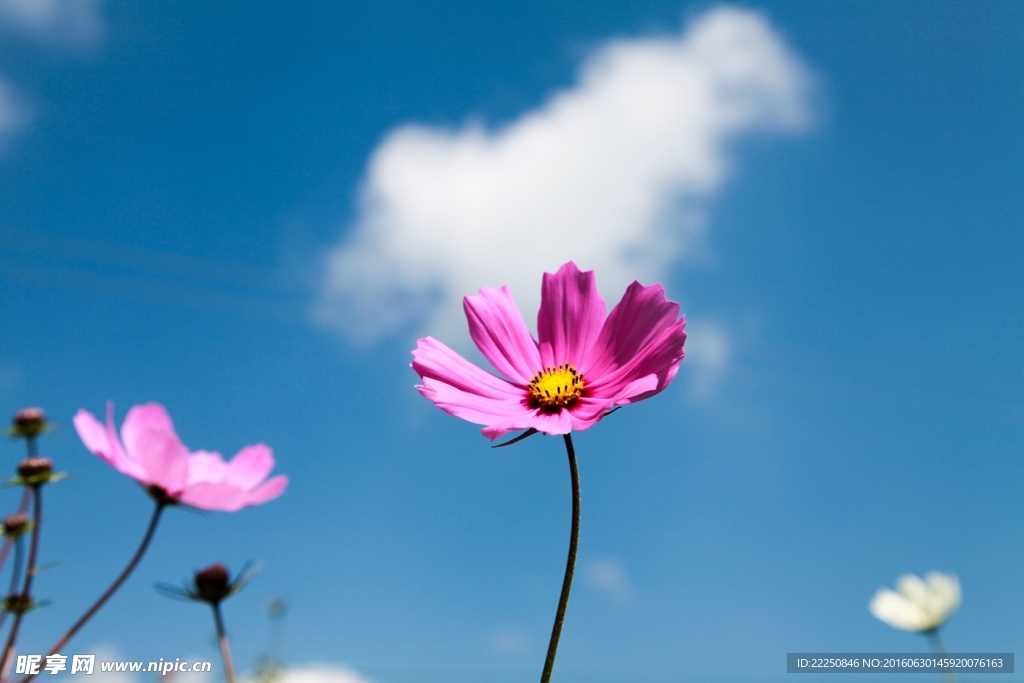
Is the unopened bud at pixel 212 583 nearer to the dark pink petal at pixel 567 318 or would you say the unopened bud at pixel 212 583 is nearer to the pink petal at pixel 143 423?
the pink petal at pixel 143 423

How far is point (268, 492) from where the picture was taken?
0.75 metres

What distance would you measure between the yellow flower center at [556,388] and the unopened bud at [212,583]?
49 centimetres

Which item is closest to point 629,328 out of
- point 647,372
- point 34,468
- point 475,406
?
point 647,372

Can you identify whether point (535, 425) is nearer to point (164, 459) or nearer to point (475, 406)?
point (475, 406)

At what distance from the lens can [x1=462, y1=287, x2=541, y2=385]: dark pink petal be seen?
1246mm

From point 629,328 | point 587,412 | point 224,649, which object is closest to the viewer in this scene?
point 224,649

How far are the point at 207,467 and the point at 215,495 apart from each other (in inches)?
5.7

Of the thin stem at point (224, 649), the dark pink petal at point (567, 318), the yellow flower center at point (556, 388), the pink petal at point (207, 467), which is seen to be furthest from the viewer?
the dark pink petal at point (567, 318)

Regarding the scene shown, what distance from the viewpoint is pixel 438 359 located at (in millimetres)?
1165

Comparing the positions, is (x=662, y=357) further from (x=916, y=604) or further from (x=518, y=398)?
(x=916, y=604)

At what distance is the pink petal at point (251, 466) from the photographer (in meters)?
0.82

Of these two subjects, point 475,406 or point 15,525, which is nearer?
point 15,525

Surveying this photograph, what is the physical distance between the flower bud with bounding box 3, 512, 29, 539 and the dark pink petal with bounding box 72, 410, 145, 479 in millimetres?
95

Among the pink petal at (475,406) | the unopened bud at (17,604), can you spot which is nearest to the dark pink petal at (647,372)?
the pink petal at (475,406)
